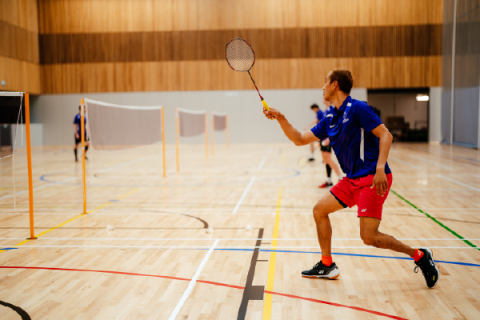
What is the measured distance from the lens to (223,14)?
81.7 feet

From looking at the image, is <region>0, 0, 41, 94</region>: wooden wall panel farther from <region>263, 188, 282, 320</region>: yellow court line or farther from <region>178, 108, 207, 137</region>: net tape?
<region>263, 188, 282, 320</region>: yellow court line

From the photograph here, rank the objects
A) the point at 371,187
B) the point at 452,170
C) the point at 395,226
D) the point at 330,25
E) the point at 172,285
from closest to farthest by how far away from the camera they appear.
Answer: the point at 371,187 < the point at 172,285 < the point at 395,226 < the point at 452,170 < the point at 330,25

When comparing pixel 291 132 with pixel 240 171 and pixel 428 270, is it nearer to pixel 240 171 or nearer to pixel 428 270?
pixel 428 270

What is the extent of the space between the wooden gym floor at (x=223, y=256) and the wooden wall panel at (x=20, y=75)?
14823mm

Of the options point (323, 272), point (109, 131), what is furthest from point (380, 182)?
point (109, 131)

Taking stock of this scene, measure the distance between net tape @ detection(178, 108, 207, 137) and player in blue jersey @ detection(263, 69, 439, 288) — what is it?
485 inches

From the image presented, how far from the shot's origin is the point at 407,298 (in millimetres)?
3527

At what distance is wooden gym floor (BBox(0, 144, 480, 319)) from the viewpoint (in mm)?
3424

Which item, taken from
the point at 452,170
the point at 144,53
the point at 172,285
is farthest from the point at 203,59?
the point at 172,285

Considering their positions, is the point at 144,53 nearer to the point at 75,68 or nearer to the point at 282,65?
the point at 75,68

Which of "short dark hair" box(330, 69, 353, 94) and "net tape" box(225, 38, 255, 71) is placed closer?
"short dark hair" box(330, 69, 353, 94)

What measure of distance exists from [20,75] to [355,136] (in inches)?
940

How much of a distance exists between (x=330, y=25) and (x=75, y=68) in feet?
47.5

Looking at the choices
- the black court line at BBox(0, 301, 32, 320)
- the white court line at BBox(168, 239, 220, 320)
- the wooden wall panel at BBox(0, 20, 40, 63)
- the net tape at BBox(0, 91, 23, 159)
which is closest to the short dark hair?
the white court line at BBox(168, 239, 220, 320)
